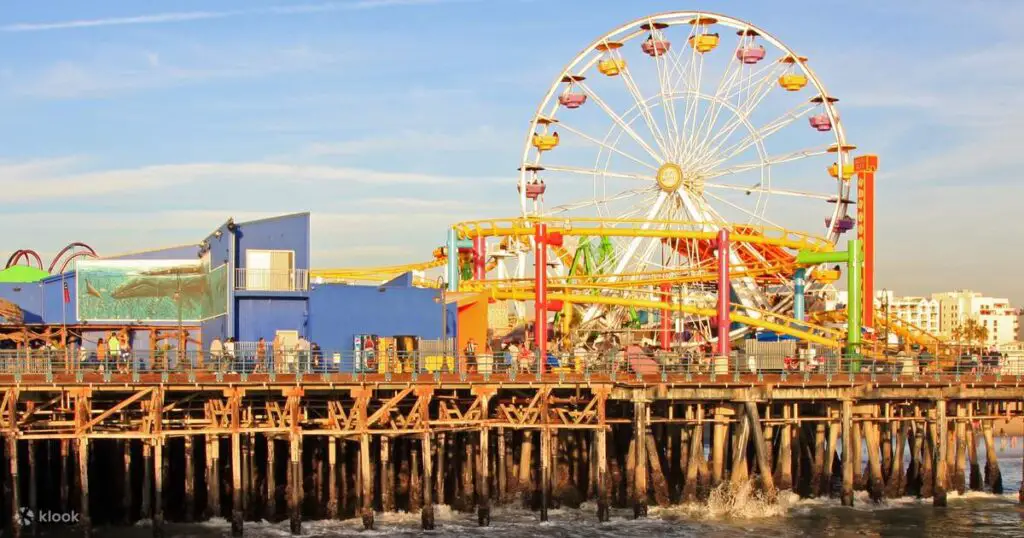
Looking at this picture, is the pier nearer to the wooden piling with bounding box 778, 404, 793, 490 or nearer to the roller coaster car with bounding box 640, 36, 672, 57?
the wooden piling with bounding box 778, 404, 793, 490

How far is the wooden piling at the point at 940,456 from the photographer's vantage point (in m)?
53.2

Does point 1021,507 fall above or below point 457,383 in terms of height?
below

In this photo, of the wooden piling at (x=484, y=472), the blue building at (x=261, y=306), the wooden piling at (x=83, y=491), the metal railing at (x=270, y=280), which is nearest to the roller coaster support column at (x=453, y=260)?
the blue building at (x=261, y=306)

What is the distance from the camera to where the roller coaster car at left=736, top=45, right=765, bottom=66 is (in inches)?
3162

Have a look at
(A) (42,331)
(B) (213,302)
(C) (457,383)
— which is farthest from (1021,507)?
(A) (42,331)

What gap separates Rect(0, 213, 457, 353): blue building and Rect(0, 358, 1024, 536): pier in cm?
346

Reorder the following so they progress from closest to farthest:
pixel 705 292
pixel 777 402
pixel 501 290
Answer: pixel 777 402, pixel 501 290, pixel 705 292

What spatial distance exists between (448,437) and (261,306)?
9058mm

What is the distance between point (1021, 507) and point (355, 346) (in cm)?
2590

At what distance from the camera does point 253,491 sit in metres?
48.0

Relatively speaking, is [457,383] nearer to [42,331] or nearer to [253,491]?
A: [253,491]

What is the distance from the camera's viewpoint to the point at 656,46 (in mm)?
81500

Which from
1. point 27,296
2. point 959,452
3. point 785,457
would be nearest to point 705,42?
point 959,452

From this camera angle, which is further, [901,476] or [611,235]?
[611,235]
